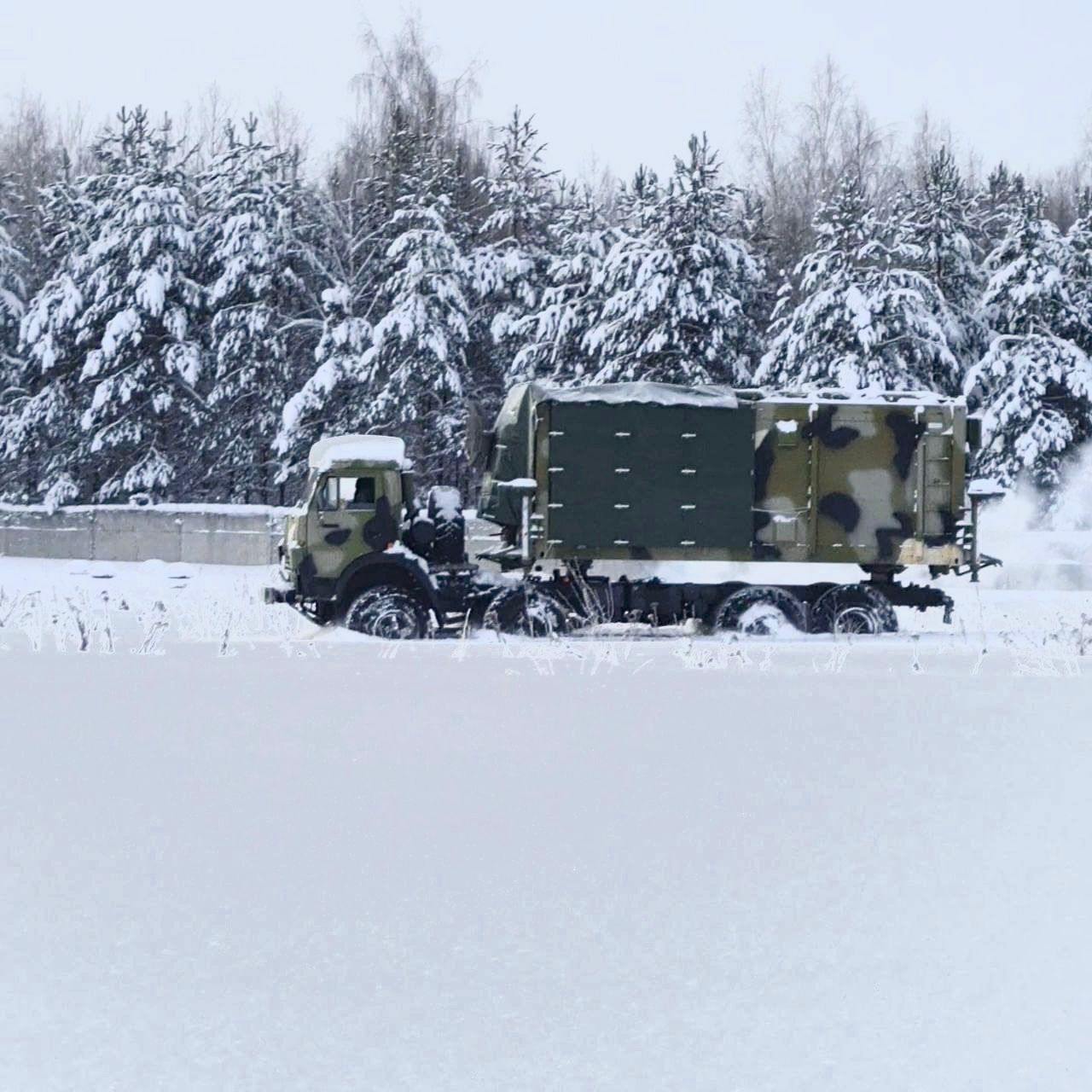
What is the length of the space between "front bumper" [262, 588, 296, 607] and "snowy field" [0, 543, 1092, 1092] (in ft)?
23.2

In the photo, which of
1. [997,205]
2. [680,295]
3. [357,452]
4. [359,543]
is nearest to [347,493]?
[357,452]

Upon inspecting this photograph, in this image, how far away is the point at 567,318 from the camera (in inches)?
1467

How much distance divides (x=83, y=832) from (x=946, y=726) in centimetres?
518

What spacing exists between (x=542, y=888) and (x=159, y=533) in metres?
33.6

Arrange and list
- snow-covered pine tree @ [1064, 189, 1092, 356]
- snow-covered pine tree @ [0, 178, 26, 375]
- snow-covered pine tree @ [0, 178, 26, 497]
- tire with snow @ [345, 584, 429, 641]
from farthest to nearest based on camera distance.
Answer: snow-covered pine tree @ [0, 178, 26, 375] → snow-covered pine tree @ [0, 178, 26, 497] → snow-covered pine tree @ [1064, 189, 1092, 356] → tire with snow @ [345, 584, 429, 641]

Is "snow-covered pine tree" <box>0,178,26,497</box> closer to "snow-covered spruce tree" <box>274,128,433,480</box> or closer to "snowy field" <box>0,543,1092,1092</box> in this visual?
"snow-covered spruce tree" <box>274,128,433,480</box>

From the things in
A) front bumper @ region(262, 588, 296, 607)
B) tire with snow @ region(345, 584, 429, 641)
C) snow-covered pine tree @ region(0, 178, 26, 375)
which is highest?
snow-covered pine tree @ region(0, 178, 26, 375)

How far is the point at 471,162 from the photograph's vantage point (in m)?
52.6

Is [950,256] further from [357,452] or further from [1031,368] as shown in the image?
[357,452]

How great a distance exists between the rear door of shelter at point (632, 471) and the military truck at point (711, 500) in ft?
0.04

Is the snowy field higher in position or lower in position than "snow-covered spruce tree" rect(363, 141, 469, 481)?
lower

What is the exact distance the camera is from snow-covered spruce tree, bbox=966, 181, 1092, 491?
37.5 meters

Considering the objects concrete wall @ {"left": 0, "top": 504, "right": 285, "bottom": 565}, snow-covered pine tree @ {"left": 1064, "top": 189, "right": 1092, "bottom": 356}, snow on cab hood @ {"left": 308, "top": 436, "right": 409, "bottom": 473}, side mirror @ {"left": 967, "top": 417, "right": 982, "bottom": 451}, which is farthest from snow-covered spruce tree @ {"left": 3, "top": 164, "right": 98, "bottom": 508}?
side mirror @ {"left": 967, "top": 417, "right": 982, "bottom": 451}

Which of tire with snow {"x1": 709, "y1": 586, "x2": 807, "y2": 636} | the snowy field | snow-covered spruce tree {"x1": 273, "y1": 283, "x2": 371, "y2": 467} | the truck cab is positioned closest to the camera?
the snowy field
